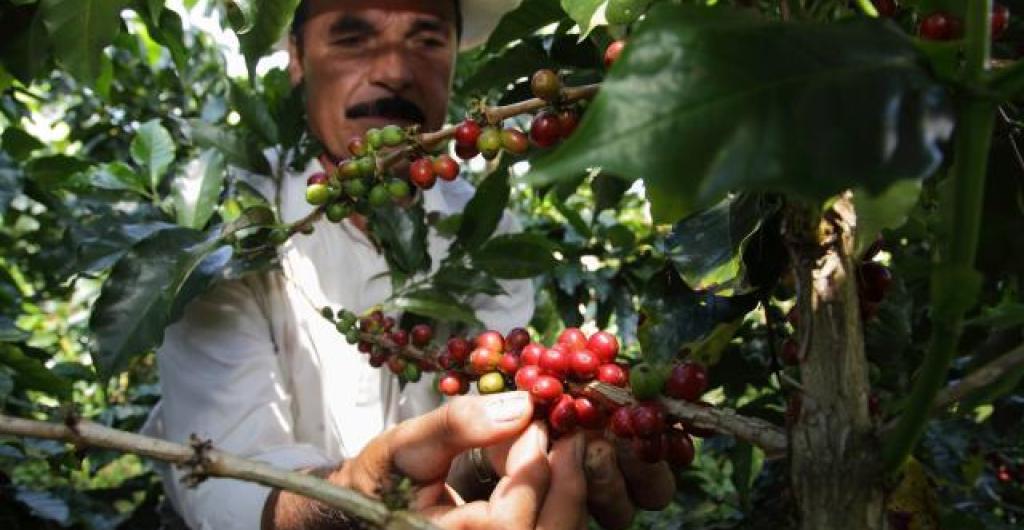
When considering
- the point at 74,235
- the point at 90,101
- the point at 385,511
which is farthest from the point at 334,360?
the point at 90,101

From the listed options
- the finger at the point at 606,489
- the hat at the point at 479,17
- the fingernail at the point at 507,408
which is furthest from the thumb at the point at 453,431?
the hat at the point at 479,17

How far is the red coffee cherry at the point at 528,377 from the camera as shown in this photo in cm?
99

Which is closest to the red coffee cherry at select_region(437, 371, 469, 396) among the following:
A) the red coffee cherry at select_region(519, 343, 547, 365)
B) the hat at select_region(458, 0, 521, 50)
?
the red coffee cherry at select_region(519, 343, 547, 365)

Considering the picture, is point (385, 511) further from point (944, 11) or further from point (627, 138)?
point (944, 11)

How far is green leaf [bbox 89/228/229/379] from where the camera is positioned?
1.31 m

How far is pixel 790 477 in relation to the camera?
2.35 feet

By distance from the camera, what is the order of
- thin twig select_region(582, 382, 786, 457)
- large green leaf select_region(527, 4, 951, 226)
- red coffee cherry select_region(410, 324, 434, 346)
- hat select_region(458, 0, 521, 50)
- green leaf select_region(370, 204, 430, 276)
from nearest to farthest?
large green leaf select_region(527, 4, 951, 226), thin twig select_region(582, 382, 786, 457), red coffee cherry select_region(410, 324, 434, 346), green leaf select_region(370, 204, 430, 276), hat select_region(458, 0, 521, 50)

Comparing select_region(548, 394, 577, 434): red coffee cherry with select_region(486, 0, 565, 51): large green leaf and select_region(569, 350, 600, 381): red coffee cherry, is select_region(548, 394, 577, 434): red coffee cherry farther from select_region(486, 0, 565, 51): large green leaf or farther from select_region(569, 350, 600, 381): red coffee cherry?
select_region(486, 0, 565, 51): large green leaf

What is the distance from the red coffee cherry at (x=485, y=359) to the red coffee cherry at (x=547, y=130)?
1.01 ft

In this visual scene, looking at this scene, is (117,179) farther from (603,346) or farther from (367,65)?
(603,346)

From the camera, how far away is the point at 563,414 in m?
0.98

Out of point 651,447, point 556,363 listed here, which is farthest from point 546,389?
point 651,447

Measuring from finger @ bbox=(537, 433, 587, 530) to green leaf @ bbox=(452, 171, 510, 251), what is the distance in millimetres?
581

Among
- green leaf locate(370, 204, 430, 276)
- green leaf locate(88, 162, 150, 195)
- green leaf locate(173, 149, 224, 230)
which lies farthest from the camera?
green leaf locate(88, 162, 150, 195)
